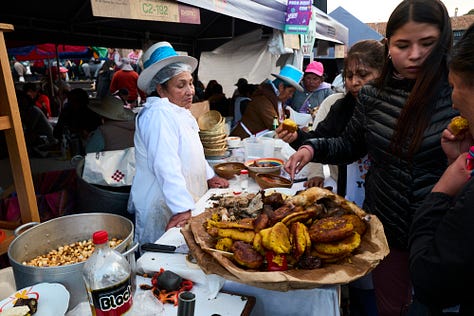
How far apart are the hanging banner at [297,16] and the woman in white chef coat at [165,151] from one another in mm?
4117

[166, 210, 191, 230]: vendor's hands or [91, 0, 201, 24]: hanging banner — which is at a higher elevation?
[91, 0, 201, 24]: hanging banner

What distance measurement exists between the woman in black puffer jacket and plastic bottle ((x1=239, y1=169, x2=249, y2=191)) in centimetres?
106

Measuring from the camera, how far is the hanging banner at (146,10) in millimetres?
2521

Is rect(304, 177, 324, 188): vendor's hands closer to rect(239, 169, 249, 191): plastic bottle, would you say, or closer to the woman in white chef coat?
rect(239, 169, 249, 191): plastic bottle

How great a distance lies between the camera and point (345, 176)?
2623 millimetres

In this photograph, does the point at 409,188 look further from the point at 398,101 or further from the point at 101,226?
the point at 101,226

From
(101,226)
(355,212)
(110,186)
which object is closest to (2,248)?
(101,226)

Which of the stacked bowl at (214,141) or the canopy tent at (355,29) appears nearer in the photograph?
the stacked bowl at (214,141)

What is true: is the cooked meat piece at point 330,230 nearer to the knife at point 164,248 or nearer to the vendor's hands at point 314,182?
the knife at point 164,248

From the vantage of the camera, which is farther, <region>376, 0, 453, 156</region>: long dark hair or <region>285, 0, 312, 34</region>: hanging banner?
<region>285, 0, 312, 34</region>: hanging banner

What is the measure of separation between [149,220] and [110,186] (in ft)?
2.02

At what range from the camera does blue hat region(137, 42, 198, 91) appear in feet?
8.11

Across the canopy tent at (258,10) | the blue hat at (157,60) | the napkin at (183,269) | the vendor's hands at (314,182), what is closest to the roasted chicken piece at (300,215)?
the napkin at (183,269)

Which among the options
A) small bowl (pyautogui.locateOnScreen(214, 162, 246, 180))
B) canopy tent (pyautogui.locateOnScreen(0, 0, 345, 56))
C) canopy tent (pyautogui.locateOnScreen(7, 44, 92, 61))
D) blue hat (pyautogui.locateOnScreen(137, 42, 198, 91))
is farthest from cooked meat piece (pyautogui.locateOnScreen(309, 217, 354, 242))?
canopy tent (pyautogui.locateOnScreen(7, 44, 92, 61))
